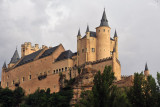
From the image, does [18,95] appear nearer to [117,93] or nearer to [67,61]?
[67,61]

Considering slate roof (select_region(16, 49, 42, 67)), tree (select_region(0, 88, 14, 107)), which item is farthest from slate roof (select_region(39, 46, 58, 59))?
tree (select_region(0, 88, 14, 107))

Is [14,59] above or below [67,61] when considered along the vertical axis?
above

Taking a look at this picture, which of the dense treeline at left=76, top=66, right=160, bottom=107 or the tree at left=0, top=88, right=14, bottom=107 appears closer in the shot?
the dense treeline at left=76, top=66, right=160, bottom=107

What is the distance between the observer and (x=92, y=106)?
52.4 m

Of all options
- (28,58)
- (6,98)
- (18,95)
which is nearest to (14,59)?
(28,58)

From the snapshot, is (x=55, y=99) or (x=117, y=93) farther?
(x=55, y=99)

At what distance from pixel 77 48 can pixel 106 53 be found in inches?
333

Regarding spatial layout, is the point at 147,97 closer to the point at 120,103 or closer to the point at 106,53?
the point at 120,103

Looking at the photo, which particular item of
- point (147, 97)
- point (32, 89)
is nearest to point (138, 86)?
point (147, 97)

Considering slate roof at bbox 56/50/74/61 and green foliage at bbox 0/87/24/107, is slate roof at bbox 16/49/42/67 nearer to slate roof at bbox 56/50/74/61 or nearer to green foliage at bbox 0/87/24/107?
green foliage at bbox 0/87/24/107

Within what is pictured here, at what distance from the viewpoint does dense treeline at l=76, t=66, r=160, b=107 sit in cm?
5272

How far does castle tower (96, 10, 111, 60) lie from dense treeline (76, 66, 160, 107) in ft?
95.0

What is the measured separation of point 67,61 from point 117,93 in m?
38.8

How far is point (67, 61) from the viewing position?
91.4m
